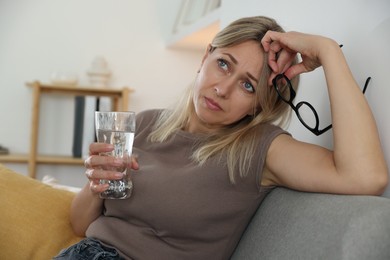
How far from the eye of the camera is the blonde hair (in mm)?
1425

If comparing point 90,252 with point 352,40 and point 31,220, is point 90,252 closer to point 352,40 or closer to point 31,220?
point 31,220

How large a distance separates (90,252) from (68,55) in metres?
3.01

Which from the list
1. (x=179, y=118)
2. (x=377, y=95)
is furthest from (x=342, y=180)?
(x=179, y=118)

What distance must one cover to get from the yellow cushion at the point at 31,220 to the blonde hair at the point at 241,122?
1.34ft

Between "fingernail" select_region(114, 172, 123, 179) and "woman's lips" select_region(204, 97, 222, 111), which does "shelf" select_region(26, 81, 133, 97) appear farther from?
"fingernail" select_region(114, 172, 123, 179)

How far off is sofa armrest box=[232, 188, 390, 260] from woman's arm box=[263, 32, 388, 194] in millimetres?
42

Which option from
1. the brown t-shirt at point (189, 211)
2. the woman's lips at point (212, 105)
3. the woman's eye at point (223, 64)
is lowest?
the brown t-shirt at point (189, 211)

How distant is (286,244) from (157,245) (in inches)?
15.1

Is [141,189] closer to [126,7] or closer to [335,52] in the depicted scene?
[335,52]

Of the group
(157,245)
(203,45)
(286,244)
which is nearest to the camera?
(286,244)

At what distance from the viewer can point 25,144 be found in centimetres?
420

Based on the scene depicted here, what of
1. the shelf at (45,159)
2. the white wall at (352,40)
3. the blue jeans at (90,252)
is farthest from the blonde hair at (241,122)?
the shelf at (45,159)

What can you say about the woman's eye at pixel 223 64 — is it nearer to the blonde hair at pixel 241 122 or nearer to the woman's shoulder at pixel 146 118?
the blonde hair at pixel 241 122

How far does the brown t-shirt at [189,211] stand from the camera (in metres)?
1.41
